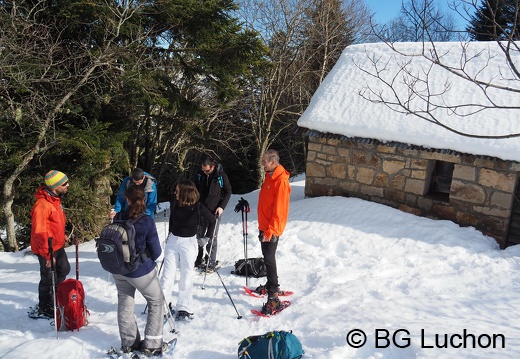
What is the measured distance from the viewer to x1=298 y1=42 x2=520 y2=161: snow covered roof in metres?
6.68

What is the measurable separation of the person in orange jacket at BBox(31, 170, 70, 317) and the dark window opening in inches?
246

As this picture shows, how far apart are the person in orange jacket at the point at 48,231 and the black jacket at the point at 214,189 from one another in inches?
72.8

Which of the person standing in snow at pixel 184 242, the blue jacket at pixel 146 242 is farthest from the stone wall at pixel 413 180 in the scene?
the blue jacket at pixel 146 242

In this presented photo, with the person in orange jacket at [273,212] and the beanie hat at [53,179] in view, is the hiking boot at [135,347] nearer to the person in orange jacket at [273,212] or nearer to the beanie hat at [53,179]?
the person in orange jacket at [273,212]

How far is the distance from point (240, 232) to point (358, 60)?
500 centimetres

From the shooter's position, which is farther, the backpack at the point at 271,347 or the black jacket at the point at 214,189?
the black jacket at the point at 214,189

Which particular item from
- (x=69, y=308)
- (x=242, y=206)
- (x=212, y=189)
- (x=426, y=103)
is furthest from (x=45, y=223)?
(x=426, y=103)

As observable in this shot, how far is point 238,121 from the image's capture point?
58.9 ft

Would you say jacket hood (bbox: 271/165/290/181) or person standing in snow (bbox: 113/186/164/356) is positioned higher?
jacket hood (bbox: 271/165/290/181)

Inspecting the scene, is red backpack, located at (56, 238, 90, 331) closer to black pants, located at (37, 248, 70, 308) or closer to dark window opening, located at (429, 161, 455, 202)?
black pants, located at (37, 248, 70, 308)

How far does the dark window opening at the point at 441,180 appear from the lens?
7418mm

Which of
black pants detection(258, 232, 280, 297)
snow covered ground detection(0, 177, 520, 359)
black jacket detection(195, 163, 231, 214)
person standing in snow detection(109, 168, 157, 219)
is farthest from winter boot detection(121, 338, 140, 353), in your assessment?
black jacket detection(195, 163, 231, 214)

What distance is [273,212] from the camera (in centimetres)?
446

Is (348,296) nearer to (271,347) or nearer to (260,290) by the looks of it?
(260,290)
